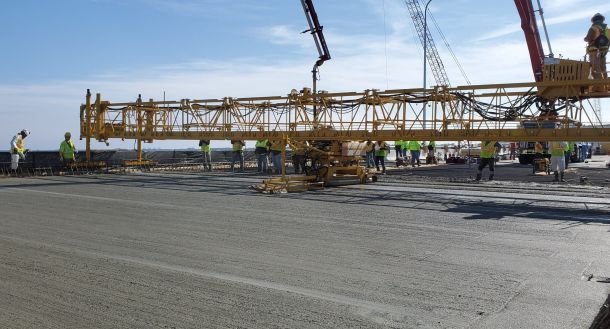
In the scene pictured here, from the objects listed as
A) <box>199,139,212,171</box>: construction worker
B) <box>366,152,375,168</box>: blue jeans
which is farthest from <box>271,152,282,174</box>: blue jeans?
<box>366,152,375,168</box>: blue jeans

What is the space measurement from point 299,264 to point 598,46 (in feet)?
38.3

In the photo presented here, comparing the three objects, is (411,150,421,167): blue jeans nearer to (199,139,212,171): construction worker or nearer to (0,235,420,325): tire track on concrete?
(199,139,212,171): construction worker

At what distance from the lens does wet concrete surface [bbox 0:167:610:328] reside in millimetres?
5000

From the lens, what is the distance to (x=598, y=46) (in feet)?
47.7

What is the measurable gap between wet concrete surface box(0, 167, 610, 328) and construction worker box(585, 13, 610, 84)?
368 cm

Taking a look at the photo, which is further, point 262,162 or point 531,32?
point 531,32

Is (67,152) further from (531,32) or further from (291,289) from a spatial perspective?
(531,32)

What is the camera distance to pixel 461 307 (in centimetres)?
523

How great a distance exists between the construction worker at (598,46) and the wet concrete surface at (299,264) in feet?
12.1

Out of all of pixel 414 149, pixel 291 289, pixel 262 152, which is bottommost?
pixel 291 289

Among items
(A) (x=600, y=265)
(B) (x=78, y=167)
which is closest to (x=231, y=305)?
(A) (x=600, y=265)

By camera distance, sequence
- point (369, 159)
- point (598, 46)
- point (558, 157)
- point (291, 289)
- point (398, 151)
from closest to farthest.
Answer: point (291, 289) < point (598, 46) < point (558, 157) < point (369, 159) < point (398, 151)

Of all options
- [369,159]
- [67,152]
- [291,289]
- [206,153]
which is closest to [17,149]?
[67,152]

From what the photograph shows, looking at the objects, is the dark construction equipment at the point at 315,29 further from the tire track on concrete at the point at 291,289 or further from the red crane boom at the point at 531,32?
the tire track on concrete at the point at 291,289
